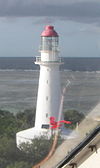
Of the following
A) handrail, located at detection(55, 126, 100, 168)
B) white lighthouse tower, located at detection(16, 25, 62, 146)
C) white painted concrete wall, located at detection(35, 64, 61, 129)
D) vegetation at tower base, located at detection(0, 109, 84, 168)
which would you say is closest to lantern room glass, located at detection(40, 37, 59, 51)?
white lighthouse tower, located at detection(16, 25, 62, 146)

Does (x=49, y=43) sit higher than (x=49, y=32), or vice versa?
(x=49, y=32)

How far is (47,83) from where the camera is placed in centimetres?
1353

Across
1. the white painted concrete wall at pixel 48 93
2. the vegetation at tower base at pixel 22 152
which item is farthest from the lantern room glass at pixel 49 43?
the vegetation at tower base at pixel 22 152

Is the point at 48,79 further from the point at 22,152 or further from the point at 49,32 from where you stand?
the point at 22,152

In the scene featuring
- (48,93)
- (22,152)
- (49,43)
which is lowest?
(22,152)

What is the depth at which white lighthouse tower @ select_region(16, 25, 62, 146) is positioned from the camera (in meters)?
13.5

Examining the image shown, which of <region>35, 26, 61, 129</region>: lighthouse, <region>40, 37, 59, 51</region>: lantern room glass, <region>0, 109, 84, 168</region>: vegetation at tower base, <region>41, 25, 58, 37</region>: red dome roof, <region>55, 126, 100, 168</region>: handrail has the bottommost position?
<region>0, 109, 84, 168</region>: vegetation at tower base

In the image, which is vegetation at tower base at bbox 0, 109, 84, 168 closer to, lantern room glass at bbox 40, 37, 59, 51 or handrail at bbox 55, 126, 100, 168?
lantern room glass at bbox 40, 37, 59, 51

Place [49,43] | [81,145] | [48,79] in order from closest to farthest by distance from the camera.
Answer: [81,145], [48,79], [49,43]

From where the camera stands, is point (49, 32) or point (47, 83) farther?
point (49, 32)

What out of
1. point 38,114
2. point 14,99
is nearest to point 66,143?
point 38,114

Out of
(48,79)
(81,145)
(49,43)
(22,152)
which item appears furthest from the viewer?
(49,43)

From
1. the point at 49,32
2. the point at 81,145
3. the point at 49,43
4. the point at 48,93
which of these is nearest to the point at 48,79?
the point at 48,93

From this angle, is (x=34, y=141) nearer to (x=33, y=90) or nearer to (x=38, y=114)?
(x=38, y=114)
